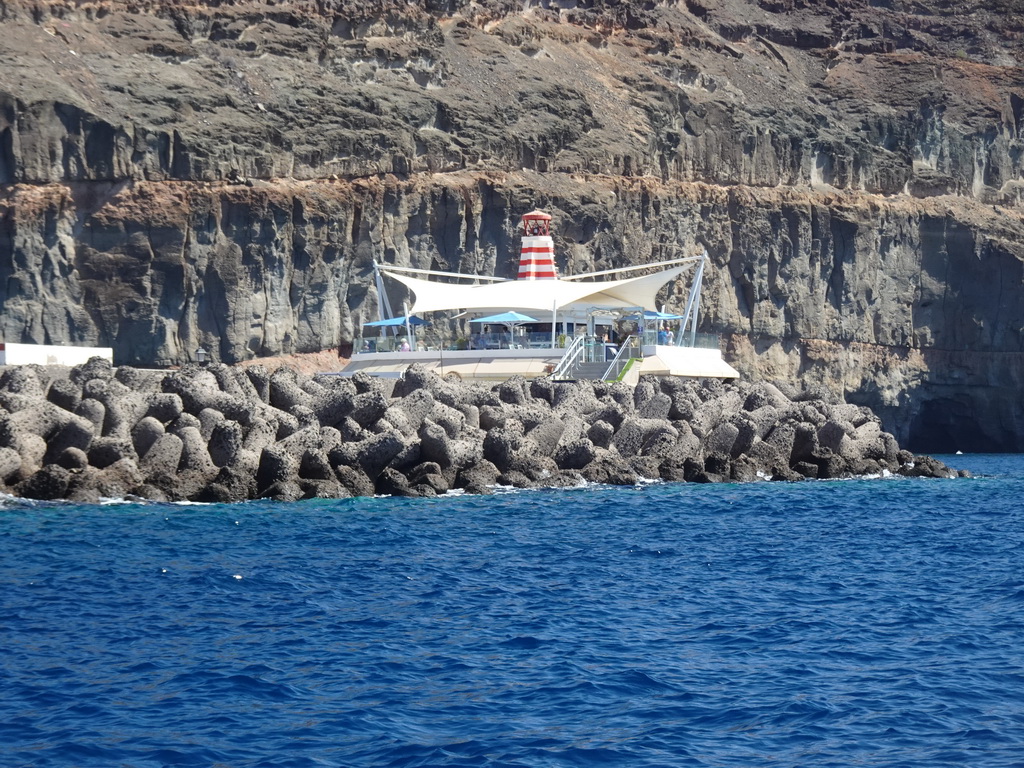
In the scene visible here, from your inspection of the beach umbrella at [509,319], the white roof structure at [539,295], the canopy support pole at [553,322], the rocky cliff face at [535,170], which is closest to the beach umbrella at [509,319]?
the beach umbrella at [509,319]

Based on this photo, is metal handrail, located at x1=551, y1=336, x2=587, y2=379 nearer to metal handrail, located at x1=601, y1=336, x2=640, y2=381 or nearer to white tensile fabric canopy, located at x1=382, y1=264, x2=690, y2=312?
metal handrail, located at x1=601, y1=336, x2=640, y2=381

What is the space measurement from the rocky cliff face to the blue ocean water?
82.1ft

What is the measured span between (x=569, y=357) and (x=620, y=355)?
1.37 metres

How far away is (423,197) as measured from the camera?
5388 centimetres

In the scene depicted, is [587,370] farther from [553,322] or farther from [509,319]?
[509,319]

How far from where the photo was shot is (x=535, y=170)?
57344 millimetres

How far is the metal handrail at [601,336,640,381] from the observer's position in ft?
127

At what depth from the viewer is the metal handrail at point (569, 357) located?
127ft

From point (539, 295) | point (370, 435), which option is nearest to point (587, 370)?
point (539, 295)

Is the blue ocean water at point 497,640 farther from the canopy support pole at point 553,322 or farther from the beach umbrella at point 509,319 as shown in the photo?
the beach umbrella at point 509,319

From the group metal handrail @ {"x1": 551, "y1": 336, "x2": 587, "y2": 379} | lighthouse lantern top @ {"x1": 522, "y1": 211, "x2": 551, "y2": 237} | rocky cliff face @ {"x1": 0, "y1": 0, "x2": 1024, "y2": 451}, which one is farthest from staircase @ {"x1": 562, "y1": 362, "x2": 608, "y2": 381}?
rocky cliff face @ {"x1": 0, "y1": 0, "x2": 1024, "y2": 451}

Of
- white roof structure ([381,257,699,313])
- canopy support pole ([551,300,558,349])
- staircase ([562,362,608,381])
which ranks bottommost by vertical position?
staircase ([562,362,608,381])

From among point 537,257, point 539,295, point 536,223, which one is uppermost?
point 536,223

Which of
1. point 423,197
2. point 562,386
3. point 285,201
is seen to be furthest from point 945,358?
point 562,386
